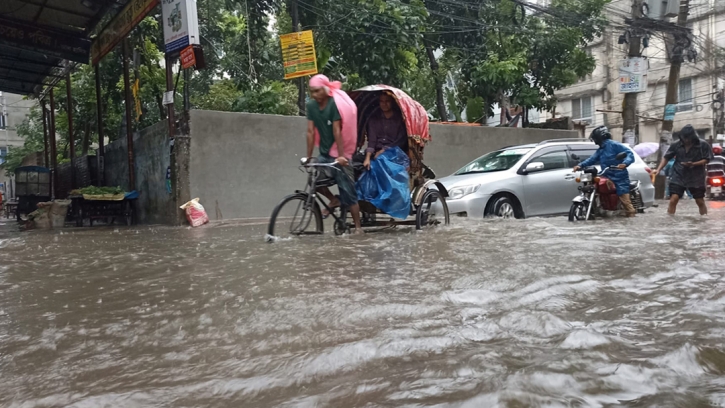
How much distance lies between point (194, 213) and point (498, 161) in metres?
4.81

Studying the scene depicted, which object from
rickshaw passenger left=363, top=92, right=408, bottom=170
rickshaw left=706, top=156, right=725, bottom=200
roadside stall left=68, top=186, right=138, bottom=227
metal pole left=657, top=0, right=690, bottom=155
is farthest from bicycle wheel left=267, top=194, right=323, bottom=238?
metal pole left=657, top=0, right=690, bottom=155

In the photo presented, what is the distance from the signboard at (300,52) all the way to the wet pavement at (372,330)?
714 cm

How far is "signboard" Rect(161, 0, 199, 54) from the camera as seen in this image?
8.30 metres

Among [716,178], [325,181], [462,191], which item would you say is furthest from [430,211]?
[716,178]

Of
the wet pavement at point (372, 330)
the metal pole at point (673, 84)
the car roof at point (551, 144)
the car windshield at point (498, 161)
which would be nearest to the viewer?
the wet pavement at point (372, 330)

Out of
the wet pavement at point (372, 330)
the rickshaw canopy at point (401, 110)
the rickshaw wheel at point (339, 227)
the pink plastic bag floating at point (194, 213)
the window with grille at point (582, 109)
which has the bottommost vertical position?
the wet pavement at point (372, 330)

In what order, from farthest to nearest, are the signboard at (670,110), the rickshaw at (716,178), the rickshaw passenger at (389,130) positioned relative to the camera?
the signboard at (670,110)
the rickshaw at (716,178)
the rickshaw passenger at (389,130)

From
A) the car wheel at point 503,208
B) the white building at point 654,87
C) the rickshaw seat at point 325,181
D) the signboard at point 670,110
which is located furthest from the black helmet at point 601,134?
the white building at point 654,87

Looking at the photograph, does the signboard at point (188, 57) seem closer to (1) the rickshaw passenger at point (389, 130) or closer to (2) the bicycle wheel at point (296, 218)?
(1) the rickshaw passenger at point (389, 130)

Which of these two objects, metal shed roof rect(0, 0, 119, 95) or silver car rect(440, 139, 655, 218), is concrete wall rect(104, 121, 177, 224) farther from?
silver car rect(440, 139, 655, 218)

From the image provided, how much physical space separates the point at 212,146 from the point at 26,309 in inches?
266

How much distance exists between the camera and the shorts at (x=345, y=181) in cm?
566

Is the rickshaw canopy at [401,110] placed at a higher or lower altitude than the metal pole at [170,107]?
lower

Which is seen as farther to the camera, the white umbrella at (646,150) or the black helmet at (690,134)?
the white umbrella at (646,150)
